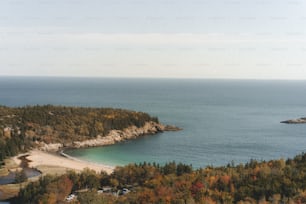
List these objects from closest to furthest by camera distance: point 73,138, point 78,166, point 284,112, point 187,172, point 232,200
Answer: point 232,200 → point 187,172 → point 78,166 → point 73,138 → point 284,112

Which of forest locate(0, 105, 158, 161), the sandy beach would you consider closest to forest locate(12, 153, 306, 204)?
the sandy beach

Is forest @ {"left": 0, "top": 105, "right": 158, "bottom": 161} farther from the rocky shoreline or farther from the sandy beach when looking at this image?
the sandy beach

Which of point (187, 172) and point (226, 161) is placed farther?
point (226, 161)

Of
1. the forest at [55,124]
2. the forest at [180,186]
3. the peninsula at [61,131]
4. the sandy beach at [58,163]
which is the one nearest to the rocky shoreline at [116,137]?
the peninsula at [61,131]

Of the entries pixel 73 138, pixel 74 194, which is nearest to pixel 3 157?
pixel 73 138

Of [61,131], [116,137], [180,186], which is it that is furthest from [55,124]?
[180,186]

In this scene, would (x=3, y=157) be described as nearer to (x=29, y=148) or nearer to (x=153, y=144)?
(x=29, y=148)
